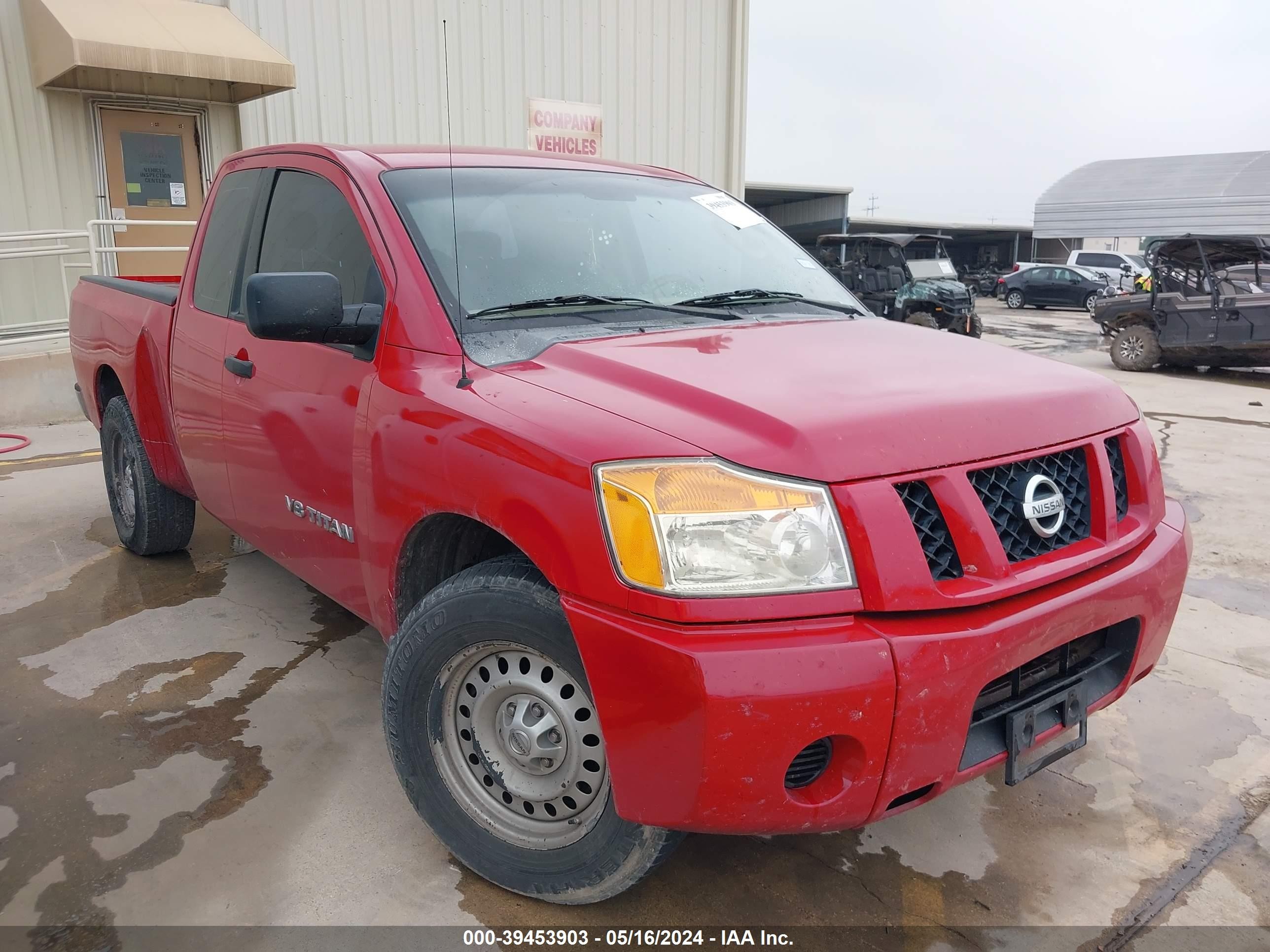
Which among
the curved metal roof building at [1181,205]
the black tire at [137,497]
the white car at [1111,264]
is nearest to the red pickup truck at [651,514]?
the black tire at [137,497]

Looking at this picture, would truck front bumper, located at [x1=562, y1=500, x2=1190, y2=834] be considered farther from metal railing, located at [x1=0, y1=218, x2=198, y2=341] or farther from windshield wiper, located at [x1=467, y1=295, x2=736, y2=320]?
metal railing, located at [x1=0, y1=218, x2=198, y2=341]

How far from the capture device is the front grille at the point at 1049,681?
6.62ft

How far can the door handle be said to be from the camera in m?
3.18

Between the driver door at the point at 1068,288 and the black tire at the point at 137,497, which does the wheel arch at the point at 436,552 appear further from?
the driver door at the point at 1068,288

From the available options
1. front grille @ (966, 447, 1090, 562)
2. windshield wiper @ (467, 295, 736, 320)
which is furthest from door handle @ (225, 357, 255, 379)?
front grille @ (966, 447, 1090, 562)

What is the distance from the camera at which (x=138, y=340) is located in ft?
13.6

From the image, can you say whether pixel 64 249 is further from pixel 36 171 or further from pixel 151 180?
pixel 151 180

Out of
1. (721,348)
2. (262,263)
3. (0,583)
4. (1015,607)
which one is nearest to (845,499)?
(1015,607)

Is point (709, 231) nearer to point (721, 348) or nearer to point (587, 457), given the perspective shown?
point (721, 348)

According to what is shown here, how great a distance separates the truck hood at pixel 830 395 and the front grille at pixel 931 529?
5cm

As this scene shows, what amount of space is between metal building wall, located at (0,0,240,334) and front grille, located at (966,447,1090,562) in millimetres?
10563

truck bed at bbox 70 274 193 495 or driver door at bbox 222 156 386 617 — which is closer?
driver door at bbox 222 156 386 617

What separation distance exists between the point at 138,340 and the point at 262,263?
1.12m

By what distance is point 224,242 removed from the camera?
12.1 ft
